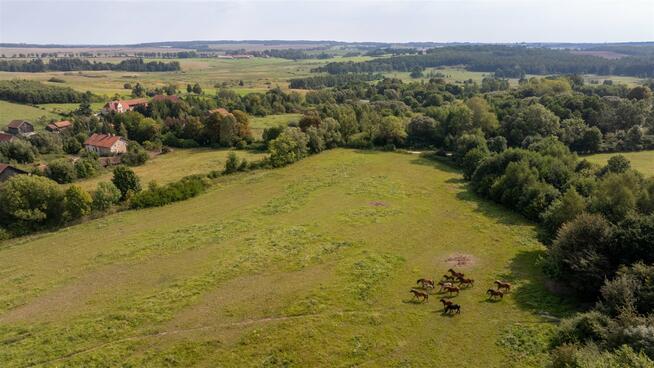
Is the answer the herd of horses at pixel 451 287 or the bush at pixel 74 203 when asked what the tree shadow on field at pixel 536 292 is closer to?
the herd of horses at pixel 451 287

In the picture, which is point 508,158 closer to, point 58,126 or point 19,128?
point 58,126

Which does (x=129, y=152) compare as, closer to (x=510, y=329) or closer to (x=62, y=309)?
(x=62, y=309)

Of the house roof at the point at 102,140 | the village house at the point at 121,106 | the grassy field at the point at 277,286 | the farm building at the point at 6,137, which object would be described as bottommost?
the grassy field at the point at 277,286

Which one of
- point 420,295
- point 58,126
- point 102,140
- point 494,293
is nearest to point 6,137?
point 58,126

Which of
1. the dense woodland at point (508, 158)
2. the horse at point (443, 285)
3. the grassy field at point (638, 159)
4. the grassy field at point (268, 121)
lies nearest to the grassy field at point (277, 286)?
the horse at point (443, 285)

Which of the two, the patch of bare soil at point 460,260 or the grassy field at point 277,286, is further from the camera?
the patch of bare soil at point 460,260
